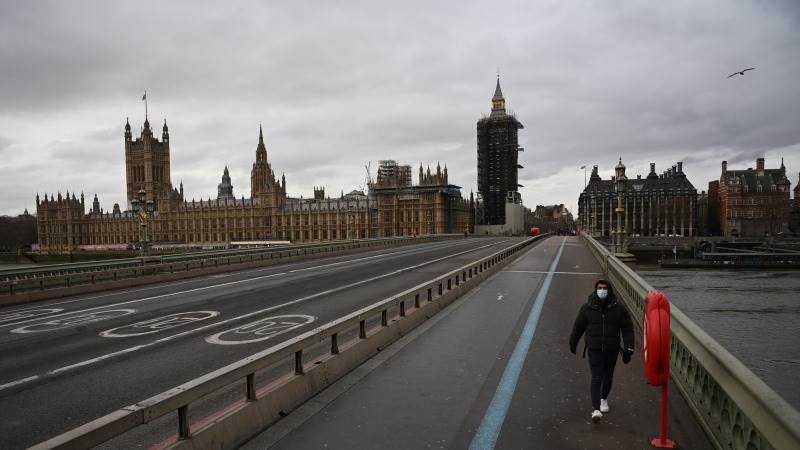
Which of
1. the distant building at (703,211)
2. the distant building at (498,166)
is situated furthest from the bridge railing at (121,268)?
the distant building at (703,211)

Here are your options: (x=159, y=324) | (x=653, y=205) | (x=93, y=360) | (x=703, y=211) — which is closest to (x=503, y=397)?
(x=93, y=360)

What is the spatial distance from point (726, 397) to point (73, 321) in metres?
15.7

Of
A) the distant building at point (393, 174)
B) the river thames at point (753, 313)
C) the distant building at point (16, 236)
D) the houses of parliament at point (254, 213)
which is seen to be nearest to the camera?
the river thames at point (753, 313)

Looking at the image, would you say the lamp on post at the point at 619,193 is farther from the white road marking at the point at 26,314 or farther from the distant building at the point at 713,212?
Answer: the distant building at the point at 713,212

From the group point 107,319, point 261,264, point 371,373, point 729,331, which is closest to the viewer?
point 371,373

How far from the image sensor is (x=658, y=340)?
5.49 m

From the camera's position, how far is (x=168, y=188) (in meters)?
169

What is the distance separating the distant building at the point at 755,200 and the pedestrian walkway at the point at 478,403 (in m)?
137

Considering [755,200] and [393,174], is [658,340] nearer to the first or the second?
[393,174]

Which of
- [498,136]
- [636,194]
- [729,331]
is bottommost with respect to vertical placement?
[729,331]

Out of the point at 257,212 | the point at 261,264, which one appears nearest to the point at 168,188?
the point at 257,212

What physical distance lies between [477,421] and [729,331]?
2120cm

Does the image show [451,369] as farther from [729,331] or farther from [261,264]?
[261,264]

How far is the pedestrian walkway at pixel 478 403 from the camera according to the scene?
19.5 feet
